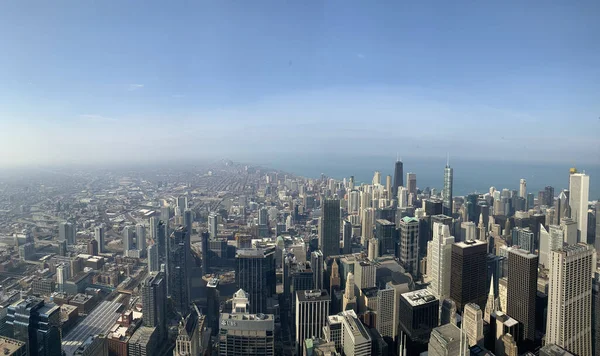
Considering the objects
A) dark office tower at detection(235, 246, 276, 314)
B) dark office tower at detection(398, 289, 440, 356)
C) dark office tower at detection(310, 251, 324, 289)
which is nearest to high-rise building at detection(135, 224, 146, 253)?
dark office tower at detection(235, 246, 276, 314)

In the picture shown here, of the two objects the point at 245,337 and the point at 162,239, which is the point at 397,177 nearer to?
the point at 162,239

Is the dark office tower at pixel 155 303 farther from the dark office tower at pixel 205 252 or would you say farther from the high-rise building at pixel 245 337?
the high-rise building at pixel 245 337

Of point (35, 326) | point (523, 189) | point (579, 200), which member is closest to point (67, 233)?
point (35, 326)

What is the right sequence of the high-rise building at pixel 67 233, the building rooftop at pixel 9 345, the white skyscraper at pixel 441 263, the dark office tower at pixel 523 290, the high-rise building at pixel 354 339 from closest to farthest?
1. the building rooftop at pixel 9 345
2. the high-rise building at pixel 354 339
3. the dark office tower at pixel 523 290
4. the high-rise building at pixel 67 233
5. the white skyscraper at pixel 441 263

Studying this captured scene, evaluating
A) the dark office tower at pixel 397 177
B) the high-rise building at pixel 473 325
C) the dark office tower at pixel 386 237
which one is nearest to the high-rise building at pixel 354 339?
the high-rise building at pixel 473 325

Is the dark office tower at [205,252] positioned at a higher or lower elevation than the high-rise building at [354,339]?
higher

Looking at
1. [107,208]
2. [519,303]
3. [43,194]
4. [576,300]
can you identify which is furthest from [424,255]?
[43,194]
